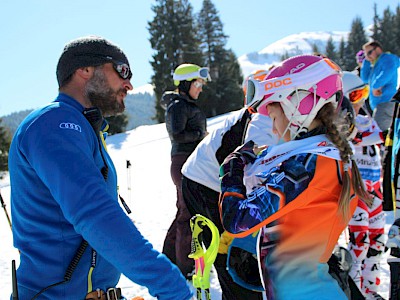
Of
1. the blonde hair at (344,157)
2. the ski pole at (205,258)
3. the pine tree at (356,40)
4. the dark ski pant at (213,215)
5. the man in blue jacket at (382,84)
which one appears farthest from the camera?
the pine tree at (356,40)

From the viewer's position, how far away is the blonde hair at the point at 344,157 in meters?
2.04

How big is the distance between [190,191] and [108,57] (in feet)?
5.09

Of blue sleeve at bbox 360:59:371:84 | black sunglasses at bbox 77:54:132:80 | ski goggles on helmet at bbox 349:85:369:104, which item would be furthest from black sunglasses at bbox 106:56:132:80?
blue sleeve at bbox 360:59:371:84

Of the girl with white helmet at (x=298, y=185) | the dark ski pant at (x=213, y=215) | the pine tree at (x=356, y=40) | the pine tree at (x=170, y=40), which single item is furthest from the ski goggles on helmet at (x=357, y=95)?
the pine tree at (x=356, y=40)

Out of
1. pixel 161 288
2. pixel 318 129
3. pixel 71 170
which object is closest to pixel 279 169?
pixel 318 129

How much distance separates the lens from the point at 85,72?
6.24 ft

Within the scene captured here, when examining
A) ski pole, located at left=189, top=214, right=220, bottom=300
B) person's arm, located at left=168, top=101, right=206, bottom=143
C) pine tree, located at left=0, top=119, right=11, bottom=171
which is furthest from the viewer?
pine tree, located at left=0, top=119, right=11, bottom=171

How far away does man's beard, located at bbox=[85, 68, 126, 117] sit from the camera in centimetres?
192

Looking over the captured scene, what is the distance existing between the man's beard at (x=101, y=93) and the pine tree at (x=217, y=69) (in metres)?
30.6

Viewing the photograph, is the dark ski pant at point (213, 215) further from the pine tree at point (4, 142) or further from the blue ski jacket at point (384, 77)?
the pine tree at point (4, 142)

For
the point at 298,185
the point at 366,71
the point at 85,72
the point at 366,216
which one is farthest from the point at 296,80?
the point at 366,71

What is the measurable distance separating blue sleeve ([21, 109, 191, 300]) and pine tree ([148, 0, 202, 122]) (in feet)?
108

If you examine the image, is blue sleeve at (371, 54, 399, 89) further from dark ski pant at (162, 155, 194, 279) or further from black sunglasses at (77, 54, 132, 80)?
black sunglasses at (77, 54, 132, 80)

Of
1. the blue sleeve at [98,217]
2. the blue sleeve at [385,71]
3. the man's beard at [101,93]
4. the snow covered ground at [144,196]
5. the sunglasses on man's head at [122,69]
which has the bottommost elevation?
the snow covered ground at [144,196]
